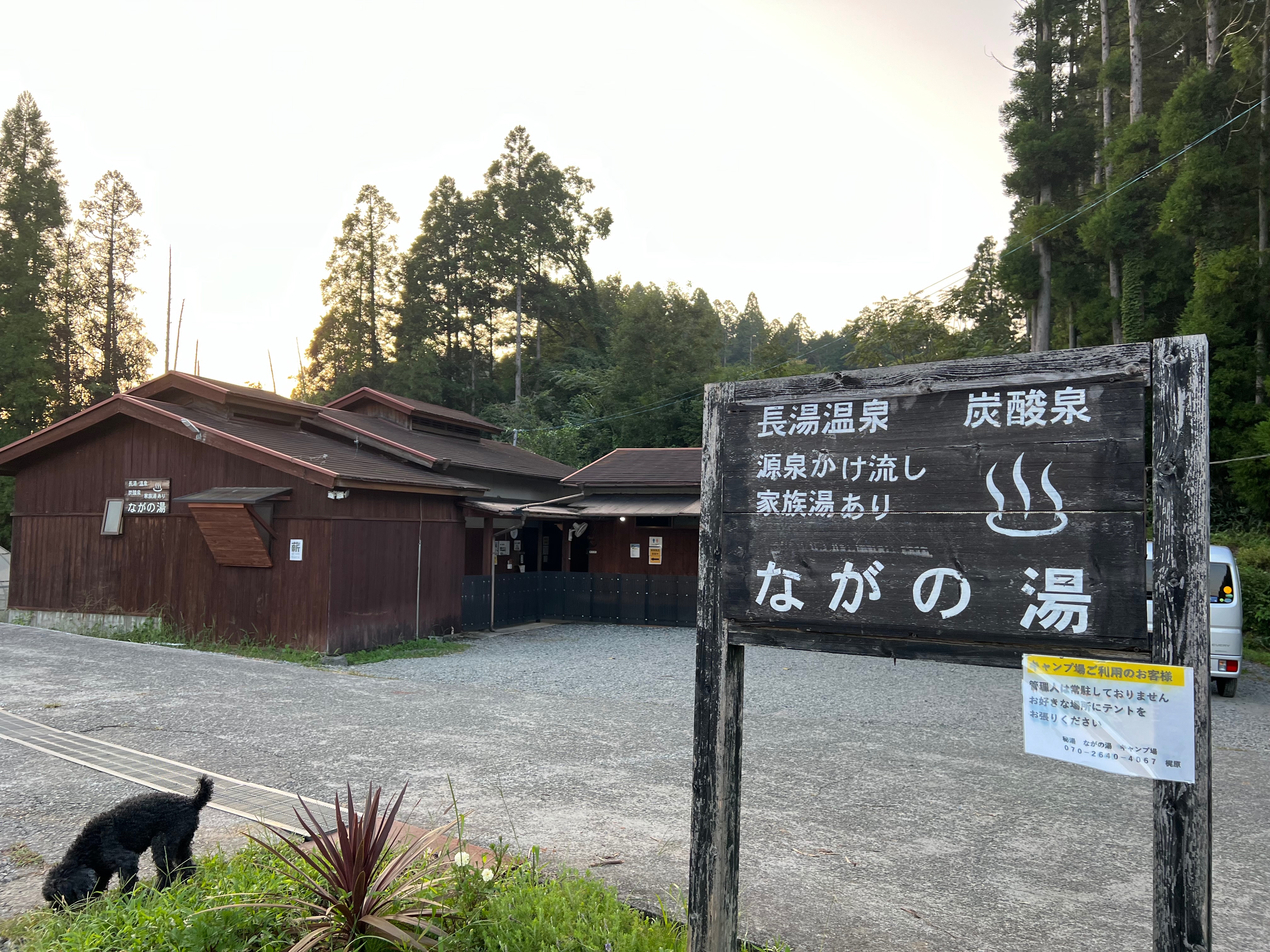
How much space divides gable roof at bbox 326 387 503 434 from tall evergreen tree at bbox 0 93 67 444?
1541cm

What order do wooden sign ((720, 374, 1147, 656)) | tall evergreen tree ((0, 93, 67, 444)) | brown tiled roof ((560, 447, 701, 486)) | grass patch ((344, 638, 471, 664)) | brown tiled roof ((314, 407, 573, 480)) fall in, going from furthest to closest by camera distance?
tall evergreen tree ((0, 93, 67, 444)) → brown tiled roof ((560, 447, 701, 486)) → brown tiled roof ((314, 407, 573, 480)) → grass patch ((344, 638, 471, 664)) → wooden sign ((720, 374, 1147, 656))

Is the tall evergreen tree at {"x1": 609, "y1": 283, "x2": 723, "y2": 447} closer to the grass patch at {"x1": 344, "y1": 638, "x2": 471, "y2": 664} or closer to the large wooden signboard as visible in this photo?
the grass patch at {"x1": 344, "y1": 638, "x2": 471, "y2": 664}

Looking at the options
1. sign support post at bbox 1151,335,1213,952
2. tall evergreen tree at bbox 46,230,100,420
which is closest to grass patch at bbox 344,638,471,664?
sign support post at bbox 1151,335,1213,952

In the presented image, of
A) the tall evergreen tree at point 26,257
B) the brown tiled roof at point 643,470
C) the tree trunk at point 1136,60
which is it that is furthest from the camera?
the tall evergreen tree at point 26,257

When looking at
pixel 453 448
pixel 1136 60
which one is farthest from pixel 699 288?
pixel 453 448

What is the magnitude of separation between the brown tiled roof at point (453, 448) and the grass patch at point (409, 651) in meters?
4.23

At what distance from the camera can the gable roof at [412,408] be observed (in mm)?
20844

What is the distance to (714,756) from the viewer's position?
3389 mm

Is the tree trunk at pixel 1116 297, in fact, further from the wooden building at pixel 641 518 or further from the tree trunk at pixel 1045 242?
the wooden building at pixel 641 518

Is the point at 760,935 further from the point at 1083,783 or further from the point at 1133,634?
the point at 1083,783

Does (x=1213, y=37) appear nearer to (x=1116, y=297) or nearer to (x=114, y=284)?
(x=1116, y=297)

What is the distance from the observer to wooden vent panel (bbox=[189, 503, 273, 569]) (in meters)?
13.0

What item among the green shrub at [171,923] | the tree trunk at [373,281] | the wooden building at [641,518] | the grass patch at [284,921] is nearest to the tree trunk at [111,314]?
the tree trunk at [373,281]

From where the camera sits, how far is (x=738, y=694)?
3.45m
